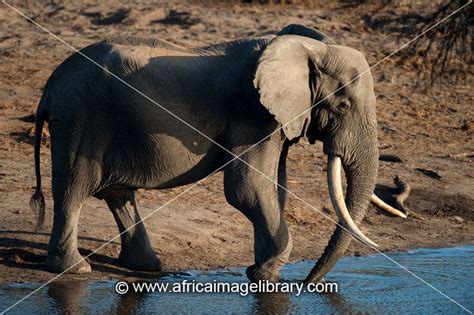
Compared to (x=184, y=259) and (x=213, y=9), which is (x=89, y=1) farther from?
(x=184, y=259)

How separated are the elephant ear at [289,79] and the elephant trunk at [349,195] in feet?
1.24

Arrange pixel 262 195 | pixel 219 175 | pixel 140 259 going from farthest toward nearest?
pixel 219 175
pixel 140 259
pixel 262 195

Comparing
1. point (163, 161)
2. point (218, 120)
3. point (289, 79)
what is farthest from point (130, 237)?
point (289, 79)

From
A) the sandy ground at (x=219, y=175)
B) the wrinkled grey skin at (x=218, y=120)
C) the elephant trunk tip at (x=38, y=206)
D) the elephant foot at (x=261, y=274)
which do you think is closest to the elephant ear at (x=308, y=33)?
the wrinkled grey skin at (x=218, y=120)

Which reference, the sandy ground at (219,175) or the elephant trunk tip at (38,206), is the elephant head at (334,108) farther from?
the elephant trunk tip at (38,206)

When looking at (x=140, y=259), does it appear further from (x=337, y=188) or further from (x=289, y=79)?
(x=289, y=79)

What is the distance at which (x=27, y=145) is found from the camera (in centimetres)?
1184

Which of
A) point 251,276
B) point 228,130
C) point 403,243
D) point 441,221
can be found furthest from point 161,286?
point 441,221

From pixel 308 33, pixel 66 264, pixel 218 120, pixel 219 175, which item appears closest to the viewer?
pixel 218 120

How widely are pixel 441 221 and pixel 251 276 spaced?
3.09 meters

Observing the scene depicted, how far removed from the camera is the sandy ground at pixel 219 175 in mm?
9484

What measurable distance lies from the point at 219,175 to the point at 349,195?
3.17 metres

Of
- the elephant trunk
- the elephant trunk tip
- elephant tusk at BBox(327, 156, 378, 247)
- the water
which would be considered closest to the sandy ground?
the elephant trunk tip

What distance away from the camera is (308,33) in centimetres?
880
